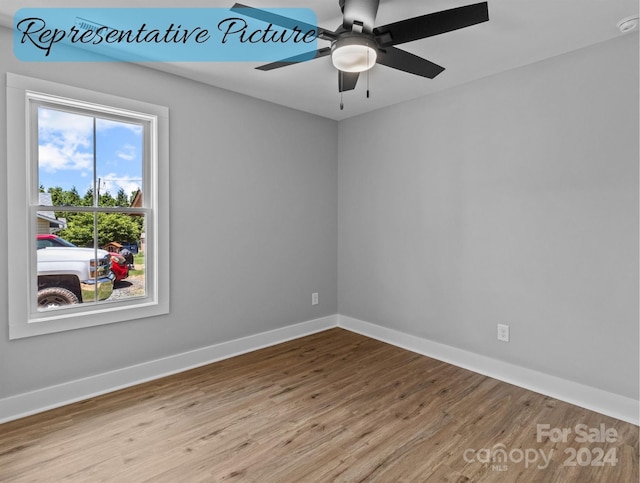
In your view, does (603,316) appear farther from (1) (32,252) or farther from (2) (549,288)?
(1) (32,252)

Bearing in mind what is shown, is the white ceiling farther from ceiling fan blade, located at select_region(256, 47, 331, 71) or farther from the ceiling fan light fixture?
the ceiling fan light fixture

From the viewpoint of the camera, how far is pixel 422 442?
2.13 m

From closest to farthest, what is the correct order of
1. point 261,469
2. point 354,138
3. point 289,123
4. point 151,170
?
point 261,469 < point 151,170 < point 289,123 < point 354,138

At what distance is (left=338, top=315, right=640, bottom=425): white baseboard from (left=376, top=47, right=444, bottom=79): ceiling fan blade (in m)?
2.34

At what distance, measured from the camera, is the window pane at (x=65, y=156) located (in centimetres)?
249

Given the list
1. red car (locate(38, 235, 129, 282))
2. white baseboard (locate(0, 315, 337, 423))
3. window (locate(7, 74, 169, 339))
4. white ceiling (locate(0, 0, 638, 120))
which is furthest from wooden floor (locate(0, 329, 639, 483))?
white ceiling (locate(0, 0, 638, 120))

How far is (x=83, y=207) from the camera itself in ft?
8.62

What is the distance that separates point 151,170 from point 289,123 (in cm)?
152

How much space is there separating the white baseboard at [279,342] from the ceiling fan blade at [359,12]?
2.72 m

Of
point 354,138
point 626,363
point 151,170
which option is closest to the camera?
point 626,363

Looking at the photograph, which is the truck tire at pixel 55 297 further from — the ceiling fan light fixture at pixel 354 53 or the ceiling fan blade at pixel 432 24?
the ceiling fan blade at pixel 432 24

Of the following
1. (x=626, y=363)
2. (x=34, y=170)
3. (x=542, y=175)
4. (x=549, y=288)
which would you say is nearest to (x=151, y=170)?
(x=34, y=170)

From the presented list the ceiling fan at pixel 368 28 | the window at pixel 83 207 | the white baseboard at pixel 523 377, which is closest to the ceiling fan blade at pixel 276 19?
the ceiling fan at pixel 368 28

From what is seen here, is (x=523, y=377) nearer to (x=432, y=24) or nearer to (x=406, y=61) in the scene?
(x=406, y=61)
